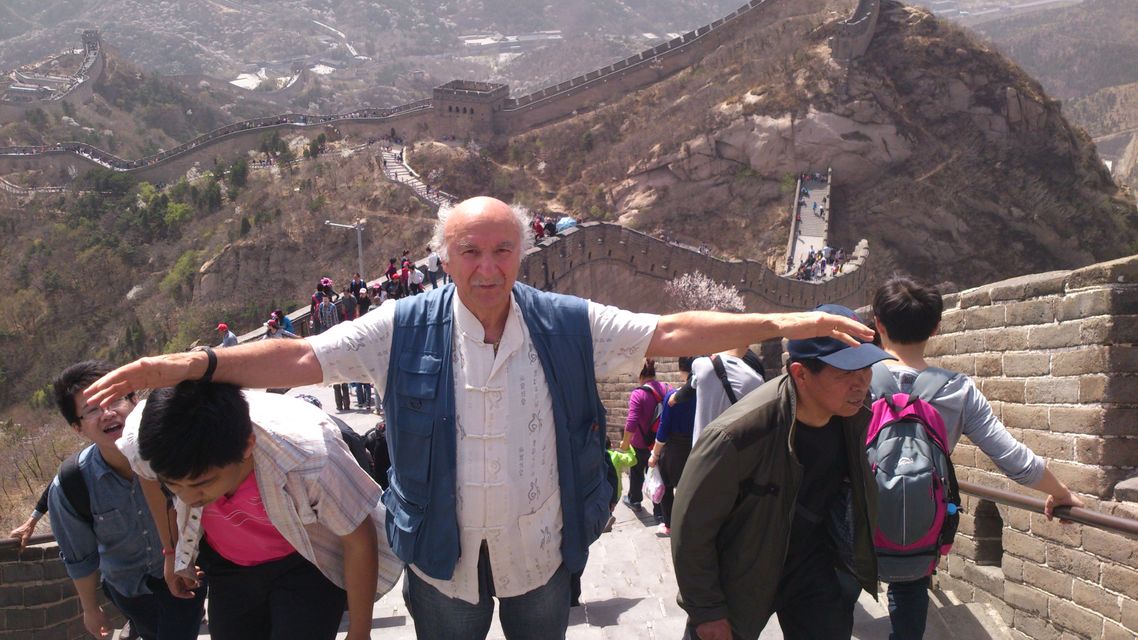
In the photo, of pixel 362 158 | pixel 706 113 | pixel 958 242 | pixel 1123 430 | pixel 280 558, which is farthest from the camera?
pixel 362 158

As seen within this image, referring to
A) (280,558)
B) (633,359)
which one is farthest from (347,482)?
(633,359)

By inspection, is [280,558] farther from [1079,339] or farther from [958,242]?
[958,242]

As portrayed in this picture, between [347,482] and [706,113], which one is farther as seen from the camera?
[706,113]

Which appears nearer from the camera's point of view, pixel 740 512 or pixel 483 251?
pixel 483 251

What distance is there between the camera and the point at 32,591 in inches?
220

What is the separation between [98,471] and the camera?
3.49 m

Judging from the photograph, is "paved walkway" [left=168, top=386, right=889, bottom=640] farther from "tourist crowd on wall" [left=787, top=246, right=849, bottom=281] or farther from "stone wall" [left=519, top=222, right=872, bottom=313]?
"tourist crowd on wall" [left=787, top=246, right=849, bottom=281]

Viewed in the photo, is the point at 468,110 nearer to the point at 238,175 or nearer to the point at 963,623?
the point at 238,175

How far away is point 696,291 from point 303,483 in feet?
62.8

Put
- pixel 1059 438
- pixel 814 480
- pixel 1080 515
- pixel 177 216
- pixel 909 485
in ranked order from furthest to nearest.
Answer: pixel 177 216 < pixel 1059 438 < pixel 1080 515 < pixel 909 485 < pixel 814 480

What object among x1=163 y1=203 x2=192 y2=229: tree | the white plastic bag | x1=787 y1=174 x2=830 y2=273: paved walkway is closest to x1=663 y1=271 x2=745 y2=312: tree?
x1=787 y1=174 x2=830 y2=273: paved walkway

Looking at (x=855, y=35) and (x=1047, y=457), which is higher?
(x=855, y=35)

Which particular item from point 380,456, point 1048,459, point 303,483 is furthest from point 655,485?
point 303,483

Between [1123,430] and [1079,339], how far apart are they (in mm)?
462
